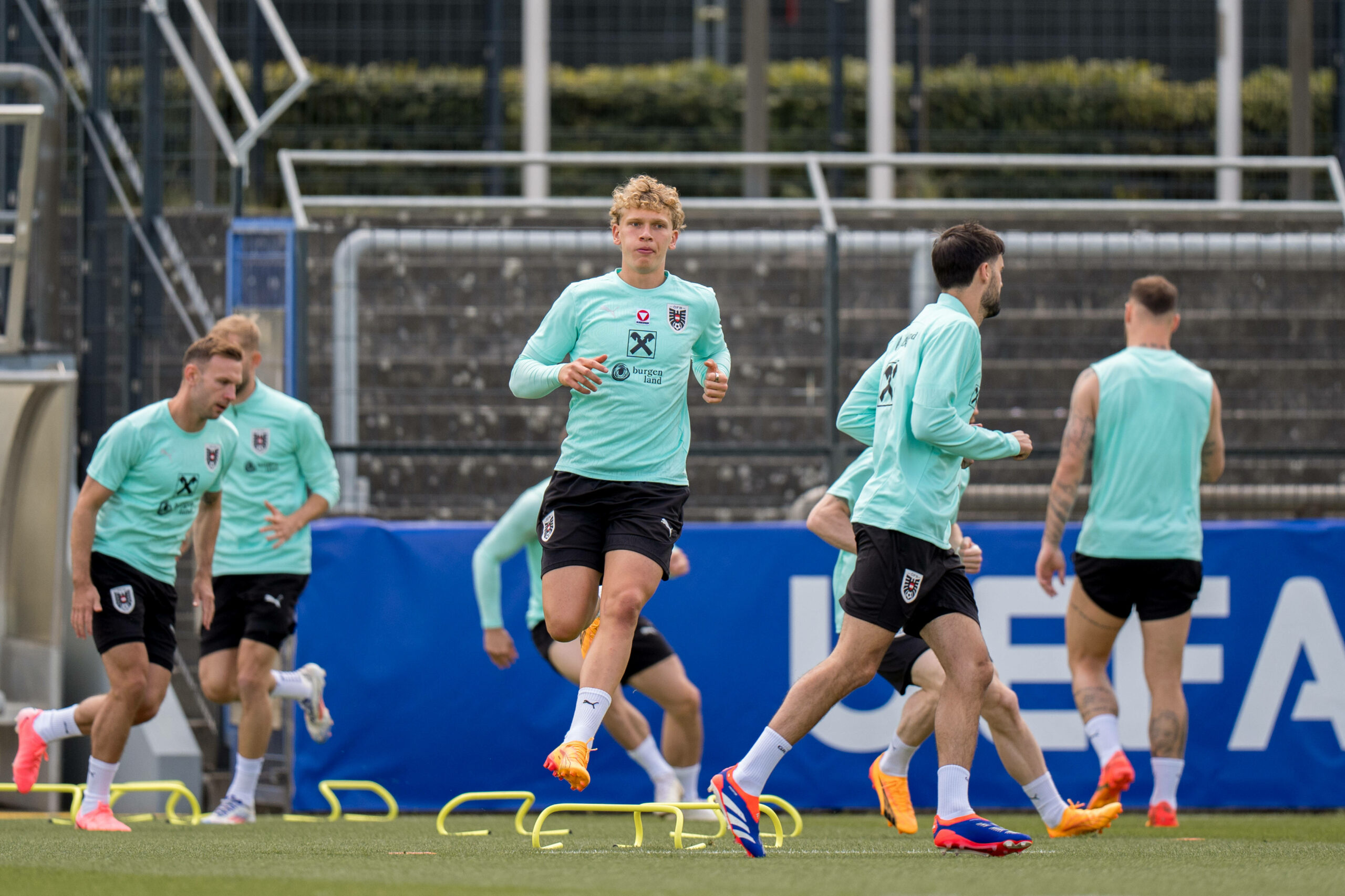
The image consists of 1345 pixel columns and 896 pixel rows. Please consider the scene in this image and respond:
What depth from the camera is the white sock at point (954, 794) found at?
210 inches

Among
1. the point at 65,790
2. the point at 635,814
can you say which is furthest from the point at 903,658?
the point at 65,790

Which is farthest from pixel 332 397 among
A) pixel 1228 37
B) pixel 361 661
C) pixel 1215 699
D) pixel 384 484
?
pixel 1228 37

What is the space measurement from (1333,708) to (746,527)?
3037 millimetres

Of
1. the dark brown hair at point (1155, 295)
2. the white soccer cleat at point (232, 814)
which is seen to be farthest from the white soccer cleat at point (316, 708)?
the dark brown hair at point (1155, 295)

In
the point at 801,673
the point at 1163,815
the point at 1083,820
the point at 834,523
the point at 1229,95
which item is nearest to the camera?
the point at 1083,820

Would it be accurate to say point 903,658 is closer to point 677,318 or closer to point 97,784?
point 677,318

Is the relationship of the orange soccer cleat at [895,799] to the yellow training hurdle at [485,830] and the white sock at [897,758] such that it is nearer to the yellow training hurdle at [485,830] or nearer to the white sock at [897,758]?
the white sock at [897,758]

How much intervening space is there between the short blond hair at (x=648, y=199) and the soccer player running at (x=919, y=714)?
106cm

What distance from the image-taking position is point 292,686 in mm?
8086

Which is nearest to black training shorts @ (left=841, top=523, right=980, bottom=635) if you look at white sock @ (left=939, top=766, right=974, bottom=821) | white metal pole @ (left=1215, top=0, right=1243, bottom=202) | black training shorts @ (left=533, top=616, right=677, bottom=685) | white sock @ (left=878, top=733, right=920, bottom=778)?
white sock @ (left=939, top=766, right=974, bottom=821)

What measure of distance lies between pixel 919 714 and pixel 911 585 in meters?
1.53

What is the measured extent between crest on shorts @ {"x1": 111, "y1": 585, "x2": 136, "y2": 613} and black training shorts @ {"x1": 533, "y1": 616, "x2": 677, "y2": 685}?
171cm

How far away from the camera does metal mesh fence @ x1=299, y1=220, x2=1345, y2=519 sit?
33.2 feet

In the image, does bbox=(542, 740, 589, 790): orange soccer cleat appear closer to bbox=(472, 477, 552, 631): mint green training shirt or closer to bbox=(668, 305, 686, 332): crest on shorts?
bbox=(668, 305, 686, 332): crest on shorts
